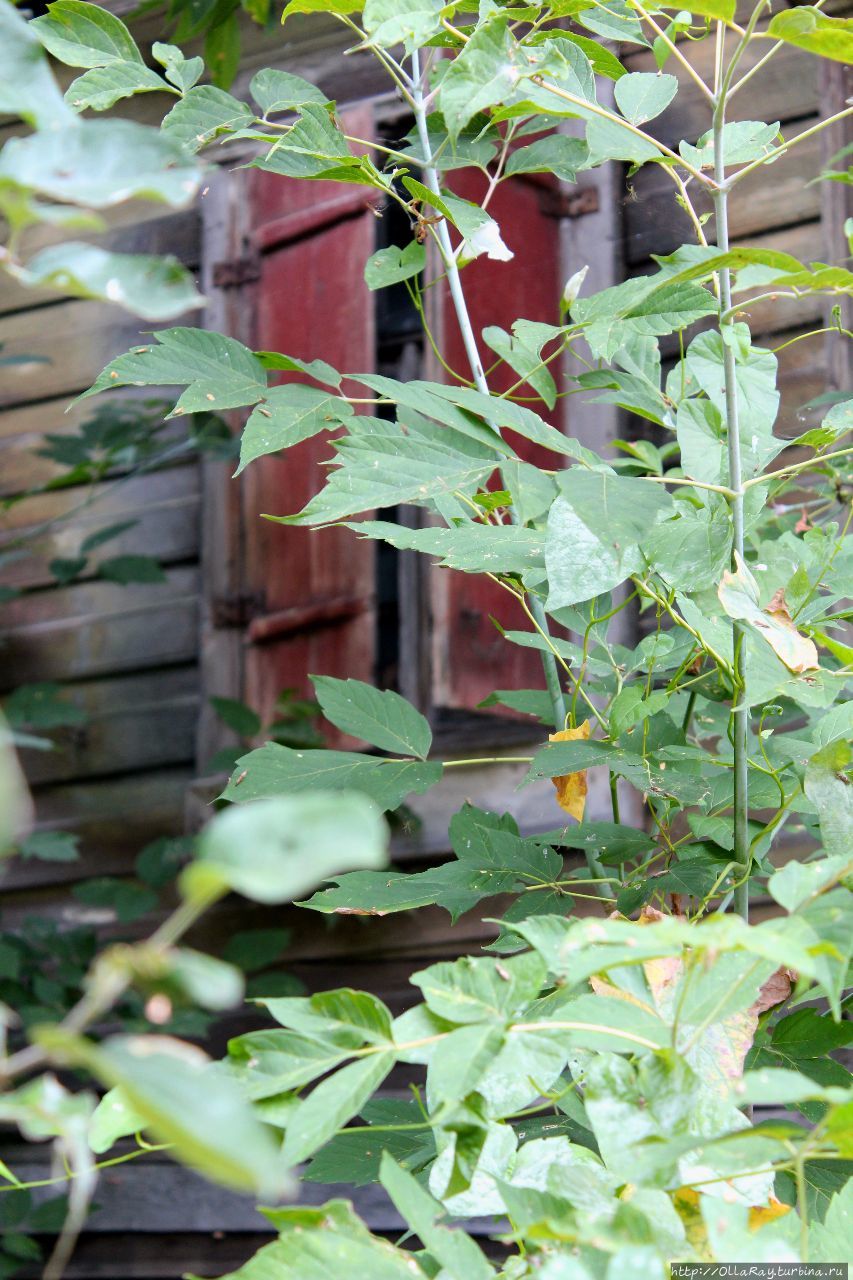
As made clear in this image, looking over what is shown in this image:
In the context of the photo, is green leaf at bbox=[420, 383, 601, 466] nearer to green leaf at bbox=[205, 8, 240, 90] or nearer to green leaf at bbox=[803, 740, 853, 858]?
green leaf at bbox=[803, 740, 853, 858]

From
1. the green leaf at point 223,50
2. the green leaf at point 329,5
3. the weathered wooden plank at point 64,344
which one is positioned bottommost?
the green leaf at point 329,5

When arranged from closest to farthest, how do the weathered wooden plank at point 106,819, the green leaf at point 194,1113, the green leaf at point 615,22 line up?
the green leaf at point 194,1113
the green leaf at point 615,22
the weathered wooden plank at point 106,819

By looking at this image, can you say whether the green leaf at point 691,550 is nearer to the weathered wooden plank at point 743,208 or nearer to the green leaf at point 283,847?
the green leaf at point 283,847

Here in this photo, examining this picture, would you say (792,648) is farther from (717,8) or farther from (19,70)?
(19,70)

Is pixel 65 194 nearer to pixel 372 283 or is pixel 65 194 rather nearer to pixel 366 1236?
pixel 366 1236

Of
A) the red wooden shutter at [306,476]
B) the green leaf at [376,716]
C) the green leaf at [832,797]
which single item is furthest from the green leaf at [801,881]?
the red wooden shutter at [306,476]

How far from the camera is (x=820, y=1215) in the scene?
90cm

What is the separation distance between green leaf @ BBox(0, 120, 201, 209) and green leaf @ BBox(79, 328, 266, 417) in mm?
593

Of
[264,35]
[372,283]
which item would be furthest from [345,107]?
[372,283]

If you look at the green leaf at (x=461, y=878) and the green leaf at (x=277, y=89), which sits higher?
the green leaf at (x=277, y=89)

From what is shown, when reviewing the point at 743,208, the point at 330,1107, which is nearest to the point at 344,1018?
the point at 330,1107

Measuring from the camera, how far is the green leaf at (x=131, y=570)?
10.8ft

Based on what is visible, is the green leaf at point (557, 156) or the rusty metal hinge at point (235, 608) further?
the rusty metal hinge at point (235, 608)

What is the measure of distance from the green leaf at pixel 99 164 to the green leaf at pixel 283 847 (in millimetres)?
197
